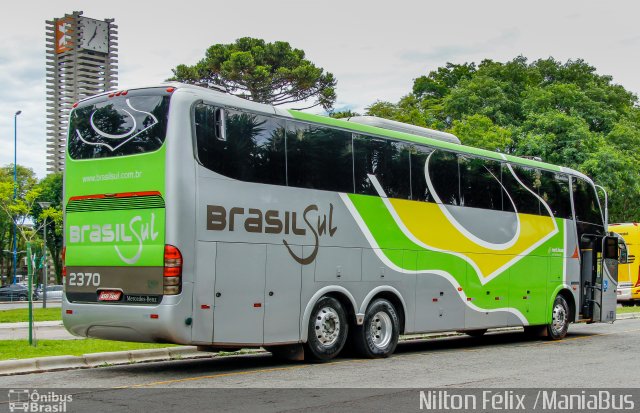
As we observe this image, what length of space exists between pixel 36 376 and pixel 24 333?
8.07 meters

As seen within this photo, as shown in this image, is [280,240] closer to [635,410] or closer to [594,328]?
[635,410]

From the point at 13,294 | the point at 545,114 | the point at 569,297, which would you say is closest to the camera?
the point at 569,297

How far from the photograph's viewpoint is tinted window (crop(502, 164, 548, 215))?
18.2 meters

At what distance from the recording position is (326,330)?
13.6 meters

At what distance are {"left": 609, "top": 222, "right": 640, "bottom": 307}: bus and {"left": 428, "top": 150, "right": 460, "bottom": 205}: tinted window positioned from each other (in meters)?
22.9

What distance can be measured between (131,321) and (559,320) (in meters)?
11.7

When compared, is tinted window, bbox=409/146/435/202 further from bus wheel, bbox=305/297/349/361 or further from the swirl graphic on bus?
the swirl graphic on bus

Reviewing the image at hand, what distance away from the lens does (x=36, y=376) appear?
11.7 m

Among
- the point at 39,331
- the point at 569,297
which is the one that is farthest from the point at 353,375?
the point at 39,331

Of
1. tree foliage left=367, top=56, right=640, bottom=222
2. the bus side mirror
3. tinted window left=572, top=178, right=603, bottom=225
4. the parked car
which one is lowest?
the parked car

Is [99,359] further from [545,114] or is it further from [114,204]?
[545,114]

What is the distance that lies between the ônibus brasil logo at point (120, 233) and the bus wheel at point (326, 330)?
3.11 m

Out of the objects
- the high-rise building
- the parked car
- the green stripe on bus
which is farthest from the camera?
the high-rise building

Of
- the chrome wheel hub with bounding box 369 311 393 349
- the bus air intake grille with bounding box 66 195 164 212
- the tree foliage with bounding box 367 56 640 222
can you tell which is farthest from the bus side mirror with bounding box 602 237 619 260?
the tree foliage with bounding box 367 56 640 222
